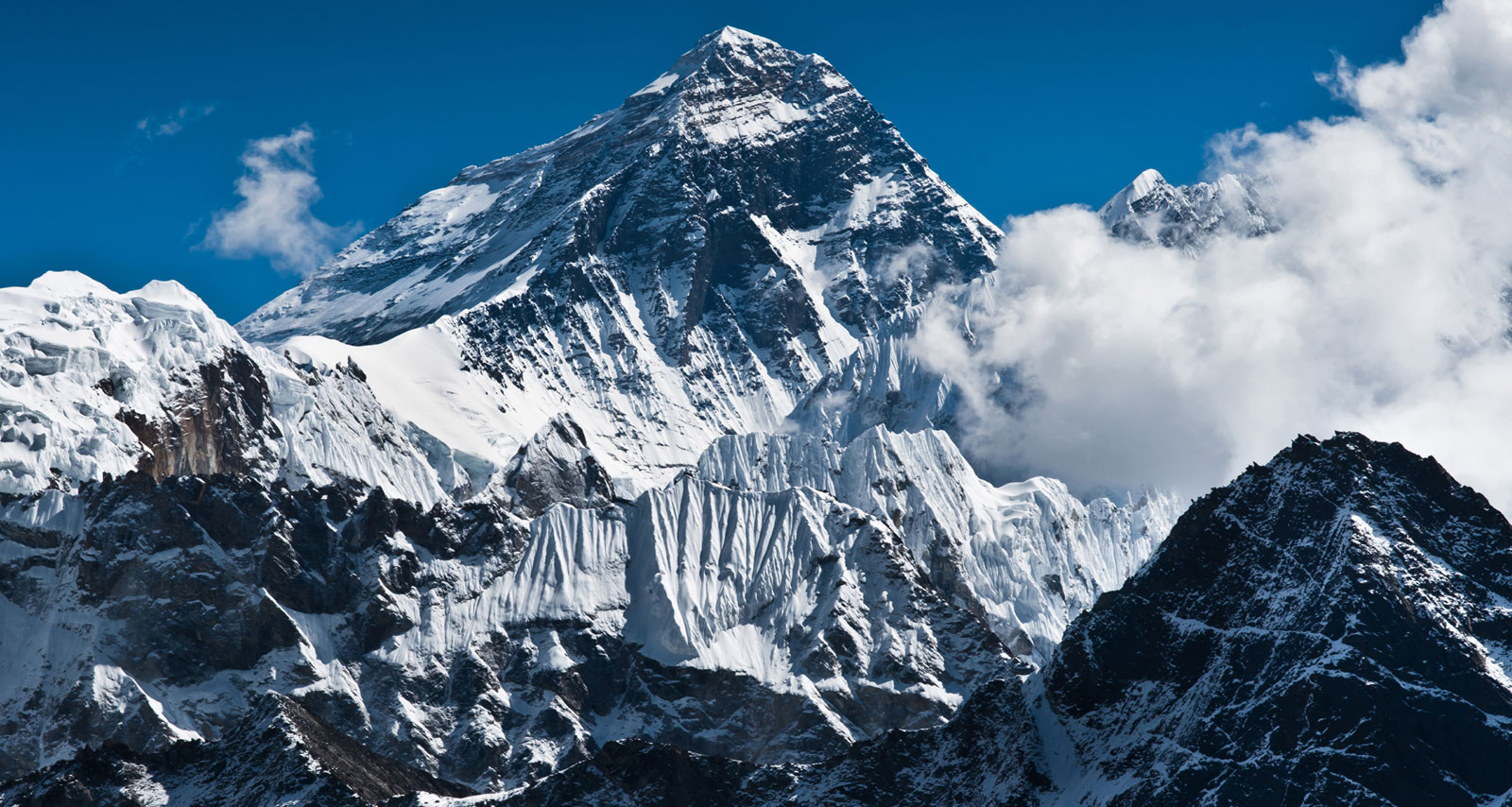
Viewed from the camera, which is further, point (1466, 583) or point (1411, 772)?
point (1466, 583)

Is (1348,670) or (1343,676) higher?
(1348,670)

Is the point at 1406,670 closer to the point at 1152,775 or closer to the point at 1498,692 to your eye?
the point at 1498,692

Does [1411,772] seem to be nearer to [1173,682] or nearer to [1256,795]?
[1256,795]

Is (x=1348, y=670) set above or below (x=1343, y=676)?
above

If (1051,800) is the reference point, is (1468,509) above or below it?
above

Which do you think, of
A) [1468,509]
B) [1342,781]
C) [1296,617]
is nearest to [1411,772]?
[1342,781]

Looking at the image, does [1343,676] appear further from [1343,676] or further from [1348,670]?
[1348,670]

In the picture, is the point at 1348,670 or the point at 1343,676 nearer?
the point at 1343,676

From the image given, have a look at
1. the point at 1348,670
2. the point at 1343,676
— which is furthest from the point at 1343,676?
the point at 1348,670

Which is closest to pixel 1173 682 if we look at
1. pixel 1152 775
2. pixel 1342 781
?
pixel 1152 775

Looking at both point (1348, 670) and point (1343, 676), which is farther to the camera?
point (1348, 670)
